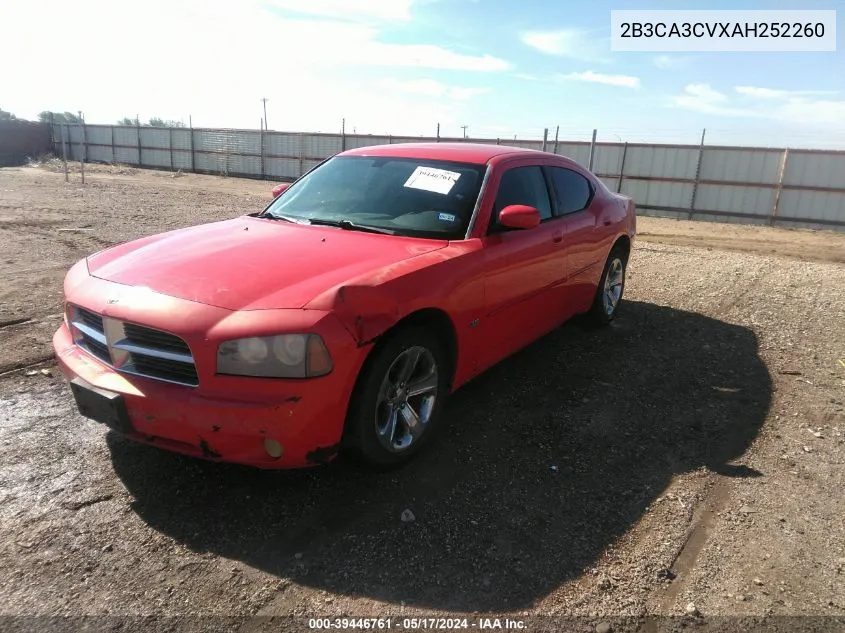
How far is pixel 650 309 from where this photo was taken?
6637 mm

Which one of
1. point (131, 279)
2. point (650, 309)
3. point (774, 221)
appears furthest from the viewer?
point (774, 221)

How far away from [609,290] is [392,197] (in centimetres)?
289

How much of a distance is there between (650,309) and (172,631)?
Result: 579 cm

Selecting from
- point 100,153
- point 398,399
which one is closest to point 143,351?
point 398,399

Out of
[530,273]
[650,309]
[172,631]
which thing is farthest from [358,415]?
[650,309]

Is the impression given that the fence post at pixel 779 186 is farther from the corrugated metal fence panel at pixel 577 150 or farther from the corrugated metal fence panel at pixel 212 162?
the corrugated metal fence panel at pixel 212 162

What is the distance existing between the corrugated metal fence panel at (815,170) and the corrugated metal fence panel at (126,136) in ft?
104

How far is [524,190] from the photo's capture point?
168 inches

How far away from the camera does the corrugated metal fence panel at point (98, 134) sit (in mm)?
34906

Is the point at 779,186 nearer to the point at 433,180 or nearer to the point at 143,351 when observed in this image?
the point at 433,180

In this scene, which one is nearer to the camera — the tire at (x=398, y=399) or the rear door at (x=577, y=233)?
the tire at (x=398, y=399)

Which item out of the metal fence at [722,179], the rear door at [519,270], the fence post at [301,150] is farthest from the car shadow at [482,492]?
the fence post at [301,150]

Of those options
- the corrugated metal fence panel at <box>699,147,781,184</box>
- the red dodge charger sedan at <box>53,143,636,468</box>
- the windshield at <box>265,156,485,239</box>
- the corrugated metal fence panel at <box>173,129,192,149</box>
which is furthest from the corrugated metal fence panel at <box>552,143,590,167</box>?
the corrugated metal fence panel at <box>173,129,192,149</box>

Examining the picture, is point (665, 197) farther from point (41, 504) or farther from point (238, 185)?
point (41, 504)
